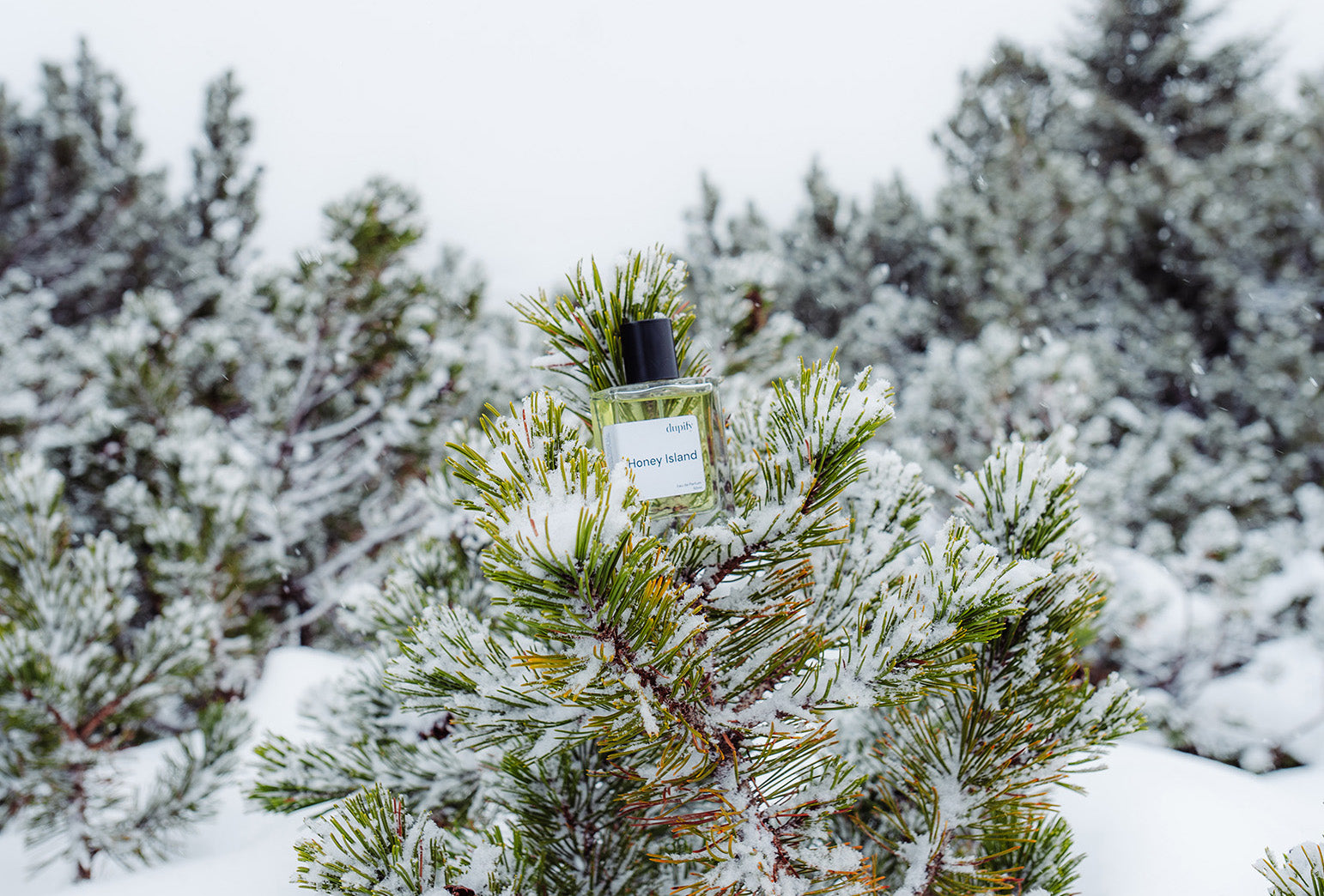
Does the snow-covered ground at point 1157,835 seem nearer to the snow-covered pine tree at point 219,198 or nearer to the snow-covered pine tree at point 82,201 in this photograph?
the snow-covered pine tree at point 219,198

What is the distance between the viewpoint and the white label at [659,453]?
52 cm

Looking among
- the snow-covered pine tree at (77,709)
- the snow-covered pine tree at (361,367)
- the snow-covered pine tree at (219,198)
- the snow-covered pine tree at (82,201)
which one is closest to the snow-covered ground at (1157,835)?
the snow-covered pine tree at (77,709)

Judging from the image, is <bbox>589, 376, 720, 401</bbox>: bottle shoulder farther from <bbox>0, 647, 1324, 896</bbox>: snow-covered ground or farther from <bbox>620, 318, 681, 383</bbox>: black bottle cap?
<bbox>0, 647, 1324, 896</bbox>: snow-covered ground

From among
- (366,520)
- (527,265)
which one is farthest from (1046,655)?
(527,265)

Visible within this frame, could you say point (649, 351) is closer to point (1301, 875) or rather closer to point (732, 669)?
point (732, 669)

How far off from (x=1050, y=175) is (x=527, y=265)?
7883 mm

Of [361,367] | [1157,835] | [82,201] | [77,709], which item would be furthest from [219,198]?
[1157,835]

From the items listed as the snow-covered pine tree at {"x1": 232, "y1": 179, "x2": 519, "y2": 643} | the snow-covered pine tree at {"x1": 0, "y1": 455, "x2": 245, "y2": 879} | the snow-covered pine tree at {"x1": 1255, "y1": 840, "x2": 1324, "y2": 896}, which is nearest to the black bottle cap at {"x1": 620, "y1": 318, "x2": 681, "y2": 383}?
the snow-covered pine tree at {"x1": 1255, "y1": 840, "x2": 1324, "y2": 896}

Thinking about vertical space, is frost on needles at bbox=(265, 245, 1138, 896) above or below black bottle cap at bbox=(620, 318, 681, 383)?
below

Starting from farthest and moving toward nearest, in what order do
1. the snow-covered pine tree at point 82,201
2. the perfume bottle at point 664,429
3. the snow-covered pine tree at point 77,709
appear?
1. the snow-covered pine tree at point 82,201
2. the snow-covered pine tree at point 77,709
3. the perfume bottle at point 664,429

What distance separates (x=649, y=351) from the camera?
57 cm

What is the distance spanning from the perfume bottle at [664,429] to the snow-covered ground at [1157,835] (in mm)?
662

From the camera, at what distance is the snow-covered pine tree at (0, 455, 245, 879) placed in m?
1.25

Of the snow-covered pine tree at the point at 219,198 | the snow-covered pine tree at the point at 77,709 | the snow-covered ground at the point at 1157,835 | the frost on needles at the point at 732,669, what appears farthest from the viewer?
the snow-covered pine tree at the point at 219,198
